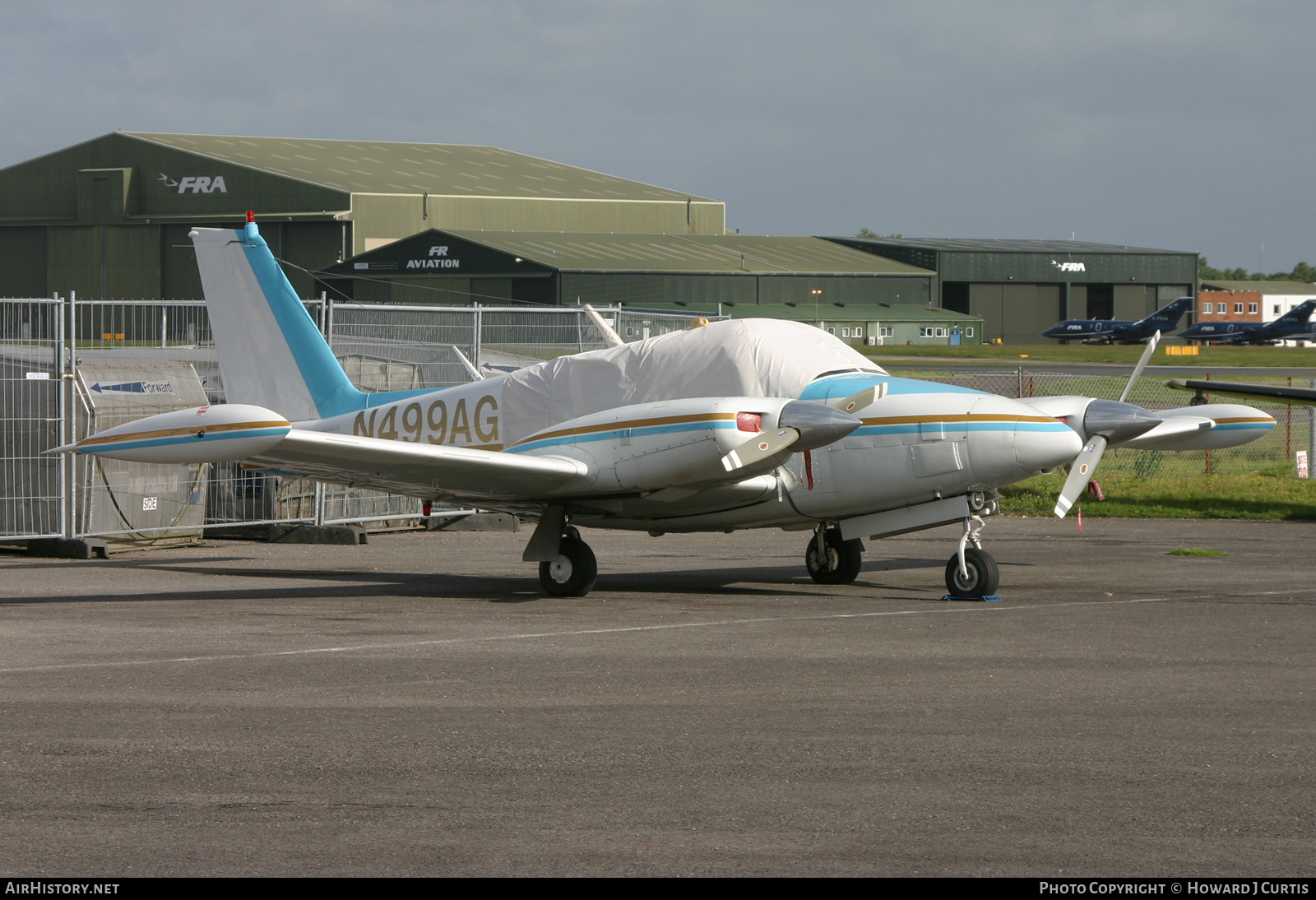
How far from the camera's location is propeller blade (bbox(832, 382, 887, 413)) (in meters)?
12.0

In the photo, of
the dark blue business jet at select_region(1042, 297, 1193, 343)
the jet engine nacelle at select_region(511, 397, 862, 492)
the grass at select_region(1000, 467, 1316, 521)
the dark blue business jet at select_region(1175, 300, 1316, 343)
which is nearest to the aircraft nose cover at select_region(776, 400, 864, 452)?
the jet engine nacelle at select_region(511, 397, 862, 492)

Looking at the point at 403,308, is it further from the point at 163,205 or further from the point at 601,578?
the point at 163,205

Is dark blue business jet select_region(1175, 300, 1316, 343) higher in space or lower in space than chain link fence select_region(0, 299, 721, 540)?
higher

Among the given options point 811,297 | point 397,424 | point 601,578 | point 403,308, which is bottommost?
point 601,578

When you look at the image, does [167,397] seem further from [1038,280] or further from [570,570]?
[1038,280]

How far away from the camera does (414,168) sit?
86250 mm

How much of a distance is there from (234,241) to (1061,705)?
10470 millimetres

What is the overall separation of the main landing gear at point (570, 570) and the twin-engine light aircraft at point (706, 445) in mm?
18

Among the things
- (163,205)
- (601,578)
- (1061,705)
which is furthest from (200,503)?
(163,205)

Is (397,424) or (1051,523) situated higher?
(397,424)

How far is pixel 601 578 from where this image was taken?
1446 centimetres

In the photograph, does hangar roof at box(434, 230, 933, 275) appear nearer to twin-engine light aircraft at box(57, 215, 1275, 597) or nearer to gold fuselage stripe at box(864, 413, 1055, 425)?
twin-engine light aircraft at box(57, 215, 1275, 597)

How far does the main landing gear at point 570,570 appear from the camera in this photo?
41.6ft

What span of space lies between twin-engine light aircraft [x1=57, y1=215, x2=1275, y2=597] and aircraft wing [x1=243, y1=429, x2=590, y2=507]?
0.08 ft
